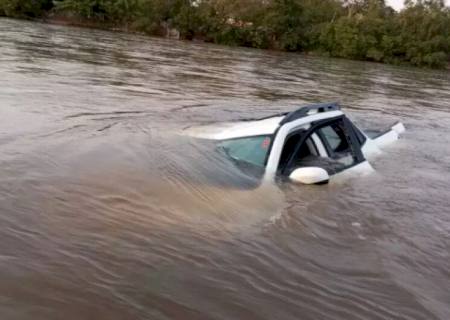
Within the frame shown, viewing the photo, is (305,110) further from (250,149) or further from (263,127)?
(250,149)

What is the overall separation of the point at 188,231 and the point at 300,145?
2523 millimetres

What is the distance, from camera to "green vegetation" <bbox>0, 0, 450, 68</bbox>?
197ft

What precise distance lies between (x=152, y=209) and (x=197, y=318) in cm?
208

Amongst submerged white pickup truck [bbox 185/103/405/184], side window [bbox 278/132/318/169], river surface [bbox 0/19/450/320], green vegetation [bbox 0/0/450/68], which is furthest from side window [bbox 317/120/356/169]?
green vegetation [bbox 0/0/450/68]

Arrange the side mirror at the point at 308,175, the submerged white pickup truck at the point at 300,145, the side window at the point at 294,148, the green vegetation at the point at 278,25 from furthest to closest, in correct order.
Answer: the green vegetation at the point at 278,25 < the side window at the point at 294,148 < the submerged white pickup truck at the point at 300,145 < the side mirror at the point at 308,175

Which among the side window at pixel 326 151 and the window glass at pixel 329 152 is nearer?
the side window at pixel 326 151

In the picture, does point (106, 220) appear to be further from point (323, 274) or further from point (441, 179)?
point (441, 179)

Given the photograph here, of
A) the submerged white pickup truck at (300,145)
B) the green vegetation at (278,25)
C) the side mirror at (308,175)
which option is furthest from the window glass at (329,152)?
the green vegetation at (278,25)

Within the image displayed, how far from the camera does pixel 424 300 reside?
15.5 feet

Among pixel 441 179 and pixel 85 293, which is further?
pixel 441 179

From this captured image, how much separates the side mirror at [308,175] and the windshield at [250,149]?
434mm

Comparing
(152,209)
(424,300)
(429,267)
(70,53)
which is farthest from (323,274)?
(70,53)

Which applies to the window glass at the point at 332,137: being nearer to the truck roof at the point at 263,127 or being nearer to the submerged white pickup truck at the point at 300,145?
the submerged white pickup truck at the point at 300,145

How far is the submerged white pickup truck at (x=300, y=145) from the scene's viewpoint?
7164 mm
